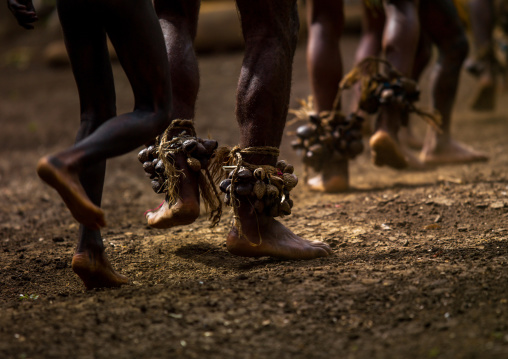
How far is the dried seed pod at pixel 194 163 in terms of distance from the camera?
2223 mm

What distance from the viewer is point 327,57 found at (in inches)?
133

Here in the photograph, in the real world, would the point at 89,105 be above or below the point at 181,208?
above

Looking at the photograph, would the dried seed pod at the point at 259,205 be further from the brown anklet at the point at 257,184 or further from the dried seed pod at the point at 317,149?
the dried seed pod at the point at 317,149

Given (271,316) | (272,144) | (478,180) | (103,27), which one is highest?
(103,27)

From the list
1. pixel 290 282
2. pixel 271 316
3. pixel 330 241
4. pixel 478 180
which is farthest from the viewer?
pixel 478 180

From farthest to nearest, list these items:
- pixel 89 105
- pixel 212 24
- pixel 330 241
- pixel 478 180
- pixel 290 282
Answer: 1. pixel 212 24
2. pixel 478 180
3. pixel 330 241
4. pixel 89 105
5. pixel 290 282

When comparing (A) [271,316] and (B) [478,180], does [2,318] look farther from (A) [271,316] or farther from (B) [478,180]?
(B) [478,180]

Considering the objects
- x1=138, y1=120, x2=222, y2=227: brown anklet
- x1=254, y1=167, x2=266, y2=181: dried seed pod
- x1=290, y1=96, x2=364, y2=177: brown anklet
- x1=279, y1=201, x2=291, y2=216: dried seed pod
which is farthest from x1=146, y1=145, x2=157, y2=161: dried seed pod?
x1=290, y1=96, x2=364, y2=177: brown anklet

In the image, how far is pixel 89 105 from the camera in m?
2.00

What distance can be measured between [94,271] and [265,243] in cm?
63

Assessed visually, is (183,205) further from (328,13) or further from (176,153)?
(328,13)

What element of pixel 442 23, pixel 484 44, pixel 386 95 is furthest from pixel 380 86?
pixel 484 44

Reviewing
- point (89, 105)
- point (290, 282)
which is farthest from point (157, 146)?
point (290, 282)

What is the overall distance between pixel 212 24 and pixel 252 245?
7913 mm
